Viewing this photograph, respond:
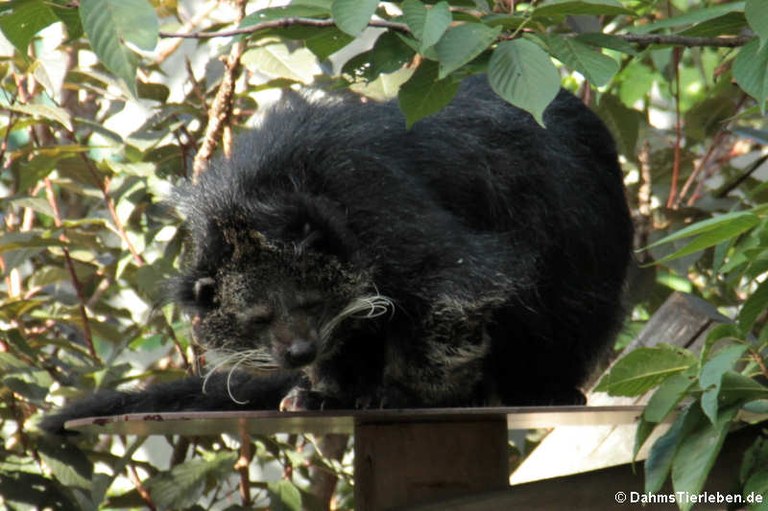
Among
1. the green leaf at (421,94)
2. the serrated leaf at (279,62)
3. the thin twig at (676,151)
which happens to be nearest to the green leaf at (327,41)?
the green leaf at (421,94)

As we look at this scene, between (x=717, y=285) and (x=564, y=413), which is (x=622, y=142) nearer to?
(x=717, y=285)

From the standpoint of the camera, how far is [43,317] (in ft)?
12.6

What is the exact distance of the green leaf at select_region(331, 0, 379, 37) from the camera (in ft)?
5.29

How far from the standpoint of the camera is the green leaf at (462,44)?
171 cm

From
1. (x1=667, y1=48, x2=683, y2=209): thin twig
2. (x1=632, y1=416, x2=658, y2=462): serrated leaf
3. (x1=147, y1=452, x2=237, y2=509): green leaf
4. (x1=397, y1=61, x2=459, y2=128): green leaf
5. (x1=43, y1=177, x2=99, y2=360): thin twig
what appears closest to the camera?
(x1=397, y1=61, x2=459, y2=128): green leaf

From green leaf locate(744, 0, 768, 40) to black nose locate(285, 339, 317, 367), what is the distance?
1361 millimetres

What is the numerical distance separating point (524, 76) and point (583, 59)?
0.39 ft

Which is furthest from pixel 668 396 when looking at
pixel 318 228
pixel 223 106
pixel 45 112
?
pixel 45 112

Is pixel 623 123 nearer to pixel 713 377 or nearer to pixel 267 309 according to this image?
pixel 267 309

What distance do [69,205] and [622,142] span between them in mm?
2331

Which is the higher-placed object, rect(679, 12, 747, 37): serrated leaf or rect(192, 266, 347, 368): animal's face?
rect(679, 12, 747, 37): serrated leaf

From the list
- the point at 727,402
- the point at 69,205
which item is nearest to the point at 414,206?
the point at 727,402

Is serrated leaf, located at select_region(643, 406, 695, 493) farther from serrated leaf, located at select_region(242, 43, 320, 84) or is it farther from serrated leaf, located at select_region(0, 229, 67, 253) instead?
serrated leaf, located at select_region(0, 229, 67, 253)

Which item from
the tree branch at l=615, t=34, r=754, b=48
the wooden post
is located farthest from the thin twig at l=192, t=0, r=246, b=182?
the tree branch at l=615, t=34, r=754, b=48
